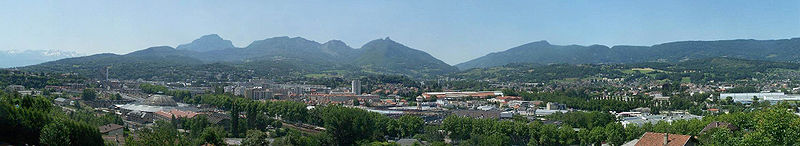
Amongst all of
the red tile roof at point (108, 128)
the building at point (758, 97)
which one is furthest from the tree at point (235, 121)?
the building at point (758, 97)

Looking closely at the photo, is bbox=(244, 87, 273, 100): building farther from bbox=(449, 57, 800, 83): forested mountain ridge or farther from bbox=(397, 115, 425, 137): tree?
bbox=(449, 57, 800, 83): forested mountain ridge

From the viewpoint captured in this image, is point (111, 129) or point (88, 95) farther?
point (88, 95)

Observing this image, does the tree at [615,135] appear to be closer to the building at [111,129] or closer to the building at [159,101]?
the building at [111,129]

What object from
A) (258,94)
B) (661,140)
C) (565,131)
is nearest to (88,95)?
(258,94)

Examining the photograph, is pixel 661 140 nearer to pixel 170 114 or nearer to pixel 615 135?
pixel 615 135

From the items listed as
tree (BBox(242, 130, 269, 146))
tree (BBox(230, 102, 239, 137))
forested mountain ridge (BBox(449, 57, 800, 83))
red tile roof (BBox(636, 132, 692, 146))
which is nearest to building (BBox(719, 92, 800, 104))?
forested mountain ridge (BBox(449, 57, 800, 83))

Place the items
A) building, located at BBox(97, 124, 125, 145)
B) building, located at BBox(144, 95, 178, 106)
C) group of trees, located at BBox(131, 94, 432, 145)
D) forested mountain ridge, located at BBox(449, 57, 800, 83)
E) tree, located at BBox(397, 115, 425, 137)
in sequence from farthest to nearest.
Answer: forested mountain ridge, located at BBox(449, 57, 800, 83) → building, located at BBox(144, 95, 178, 106) → tree, located at BBox(397, 115, 425, 137) → building, located at BBox(97, 124, 125, 145) → group of trees, located at BBox(131, 94, 432, 145)
